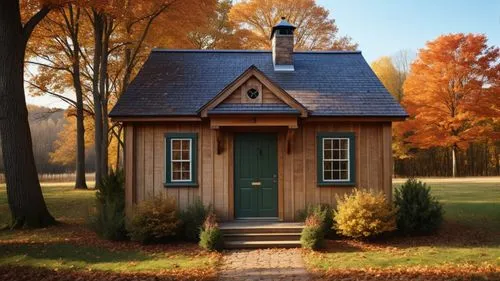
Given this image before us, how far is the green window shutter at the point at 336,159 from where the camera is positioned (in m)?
13.8

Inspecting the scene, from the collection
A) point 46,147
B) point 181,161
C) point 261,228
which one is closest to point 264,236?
point 261,228

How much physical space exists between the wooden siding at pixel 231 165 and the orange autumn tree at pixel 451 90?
26883mm

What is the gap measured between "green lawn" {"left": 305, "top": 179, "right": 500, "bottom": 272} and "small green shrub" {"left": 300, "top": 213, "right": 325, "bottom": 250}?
31cm

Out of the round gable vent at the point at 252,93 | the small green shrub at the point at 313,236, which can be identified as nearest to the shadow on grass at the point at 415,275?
the small green shrub at the point at 313,236

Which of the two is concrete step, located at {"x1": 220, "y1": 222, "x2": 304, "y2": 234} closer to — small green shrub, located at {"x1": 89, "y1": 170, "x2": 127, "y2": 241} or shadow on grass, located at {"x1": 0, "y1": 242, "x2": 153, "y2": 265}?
shadow on grass, located at {"x1": 0, "y1": 242, "x2": 153, "y2": 265}

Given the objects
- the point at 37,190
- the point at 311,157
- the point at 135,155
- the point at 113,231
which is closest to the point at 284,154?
the point at 311,157

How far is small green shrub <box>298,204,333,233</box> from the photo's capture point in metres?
12.4

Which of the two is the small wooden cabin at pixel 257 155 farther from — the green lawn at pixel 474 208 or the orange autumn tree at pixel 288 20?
the orange autumn tree at pixel 288 20

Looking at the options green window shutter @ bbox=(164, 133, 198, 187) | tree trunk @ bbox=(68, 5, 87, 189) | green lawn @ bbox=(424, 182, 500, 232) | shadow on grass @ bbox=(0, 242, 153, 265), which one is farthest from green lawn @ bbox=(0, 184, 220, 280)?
tree trunk @ bbox=(68, 5, 87, 189)

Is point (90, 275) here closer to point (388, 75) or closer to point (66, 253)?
point (66, 253)

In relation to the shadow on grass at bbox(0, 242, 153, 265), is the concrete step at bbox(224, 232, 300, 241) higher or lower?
higher

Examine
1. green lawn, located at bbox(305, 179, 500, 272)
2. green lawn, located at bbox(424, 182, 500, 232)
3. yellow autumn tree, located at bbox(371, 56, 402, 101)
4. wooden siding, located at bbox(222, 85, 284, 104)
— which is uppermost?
yellow autumn tree, located at bbox(371, 56, 402, 101)

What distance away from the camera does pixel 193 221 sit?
12.6m

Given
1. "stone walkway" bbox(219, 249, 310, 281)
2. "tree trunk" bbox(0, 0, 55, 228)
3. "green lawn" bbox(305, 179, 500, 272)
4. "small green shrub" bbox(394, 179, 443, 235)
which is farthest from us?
"tree trunk" bbox(0, 0, 55, 228)
